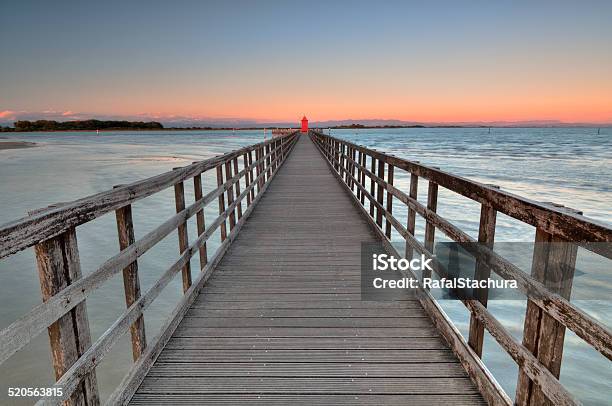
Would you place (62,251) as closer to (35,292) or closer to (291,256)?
(291,256)

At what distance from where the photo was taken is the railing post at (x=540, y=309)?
66.2 inches

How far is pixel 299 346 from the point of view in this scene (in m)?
2.97

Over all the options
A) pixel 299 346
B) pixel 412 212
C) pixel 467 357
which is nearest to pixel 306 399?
pixel 299 346

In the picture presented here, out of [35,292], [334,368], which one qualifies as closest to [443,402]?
[334,368]

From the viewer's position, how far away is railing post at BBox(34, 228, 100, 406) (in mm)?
1630

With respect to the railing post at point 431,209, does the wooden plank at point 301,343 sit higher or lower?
lower

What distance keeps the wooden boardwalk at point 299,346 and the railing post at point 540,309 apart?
2.35 ft

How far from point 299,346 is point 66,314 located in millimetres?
1702

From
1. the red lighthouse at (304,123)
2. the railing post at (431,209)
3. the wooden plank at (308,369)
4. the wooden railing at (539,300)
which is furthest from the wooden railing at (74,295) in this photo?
the red lighthouse at (304,123)

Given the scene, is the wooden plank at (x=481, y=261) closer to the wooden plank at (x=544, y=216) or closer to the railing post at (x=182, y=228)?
the wooden plank at (x=544, y=216)

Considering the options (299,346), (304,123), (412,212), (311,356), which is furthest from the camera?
(304,123)

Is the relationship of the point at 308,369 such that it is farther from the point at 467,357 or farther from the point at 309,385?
the point at 467,357

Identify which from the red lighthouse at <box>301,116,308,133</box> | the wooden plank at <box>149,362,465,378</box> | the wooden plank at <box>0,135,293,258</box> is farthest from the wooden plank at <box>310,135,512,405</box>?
the red lighthouse at <box>301,116,308,133</box>

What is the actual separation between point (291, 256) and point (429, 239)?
2024 mm
